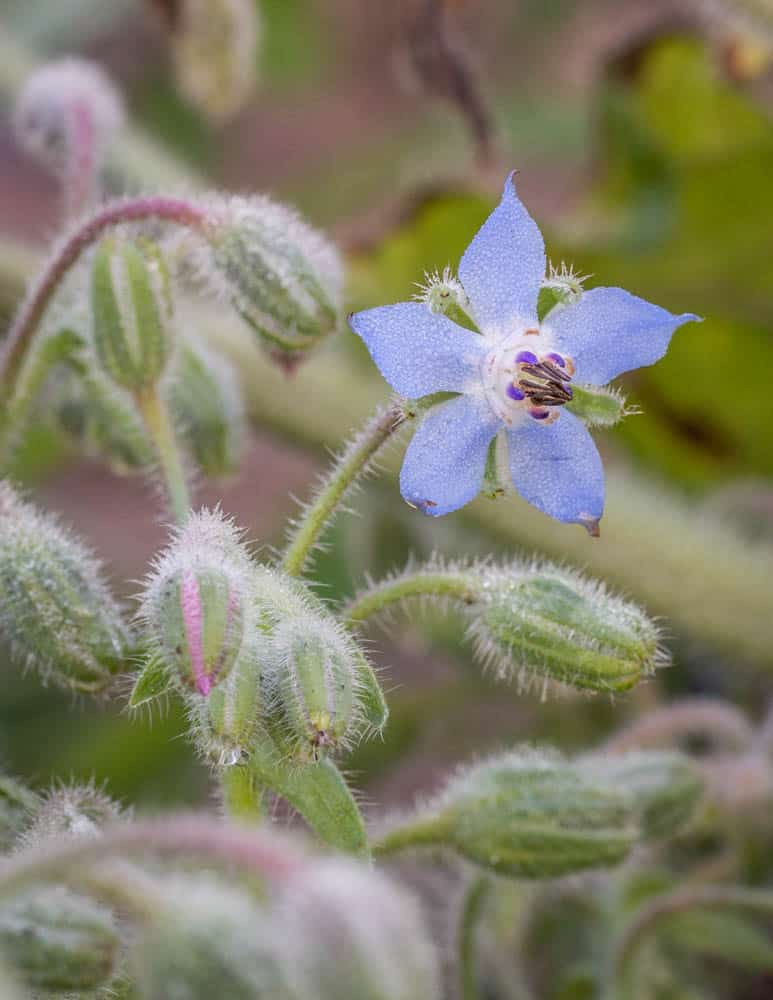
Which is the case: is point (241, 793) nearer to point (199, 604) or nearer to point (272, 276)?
point (199, 604)

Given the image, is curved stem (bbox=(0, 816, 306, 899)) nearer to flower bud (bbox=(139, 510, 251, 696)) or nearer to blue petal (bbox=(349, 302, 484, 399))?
flower bud (bbox=(139, 510, 251, 696))

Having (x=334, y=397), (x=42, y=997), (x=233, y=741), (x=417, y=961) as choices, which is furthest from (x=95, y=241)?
(x=334, y=397)

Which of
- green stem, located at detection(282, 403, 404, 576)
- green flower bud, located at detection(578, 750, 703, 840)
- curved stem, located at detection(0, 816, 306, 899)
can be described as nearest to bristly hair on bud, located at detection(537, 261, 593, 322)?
green stem, located at detection(282, 403, 404, 576)

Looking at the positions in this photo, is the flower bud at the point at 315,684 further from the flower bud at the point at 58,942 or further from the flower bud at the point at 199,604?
the flower bud at the point at 58,942

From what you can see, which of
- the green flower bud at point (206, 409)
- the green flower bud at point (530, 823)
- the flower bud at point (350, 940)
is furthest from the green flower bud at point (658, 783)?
the flower bud at point (350, 940)

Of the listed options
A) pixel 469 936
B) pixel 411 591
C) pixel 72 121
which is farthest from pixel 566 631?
pixel 72 121

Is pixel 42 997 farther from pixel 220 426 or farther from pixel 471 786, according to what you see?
pixel 220 426

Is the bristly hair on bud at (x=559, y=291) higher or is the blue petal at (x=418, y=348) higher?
the bristly hair on bud at (x=559, y=291)
